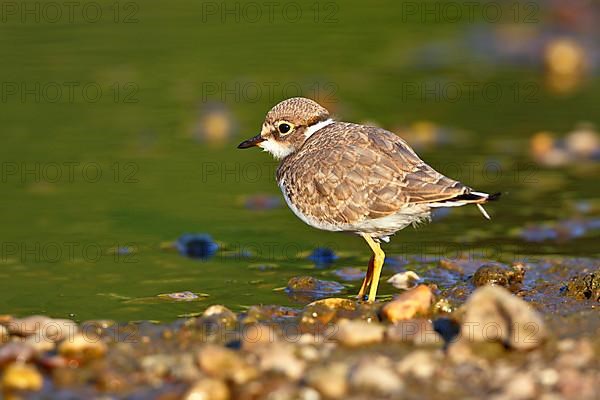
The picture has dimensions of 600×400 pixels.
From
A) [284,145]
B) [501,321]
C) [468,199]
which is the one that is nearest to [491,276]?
[468,199]

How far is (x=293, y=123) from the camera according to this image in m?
8.45

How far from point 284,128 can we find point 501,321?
310 cm

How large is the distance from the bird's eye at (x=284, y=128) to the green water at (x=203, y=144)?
1.16 metres

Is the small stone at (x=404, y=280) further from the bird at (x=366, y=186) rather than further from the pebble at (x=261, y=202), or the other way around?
the pebble at (x=261, y=202)

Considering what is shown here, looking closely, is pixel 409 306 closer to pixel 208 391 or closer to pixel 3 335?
pixel 208 391

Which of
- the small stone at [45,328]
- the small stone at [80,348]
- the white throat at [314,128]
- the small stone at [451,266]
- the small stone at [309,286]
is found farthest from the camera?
the small stone at [451,266]

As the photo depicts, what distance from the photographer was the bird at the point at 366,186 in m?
7.39

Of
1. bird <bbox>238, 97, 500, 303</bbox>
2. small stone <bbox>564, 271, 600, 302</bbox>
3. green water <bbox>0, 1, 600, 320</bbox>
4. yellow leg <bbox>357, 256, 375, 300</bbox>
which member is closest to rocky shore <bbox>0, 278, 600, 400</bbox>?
small stone <bbox>564, 271, 600, 302</bbox>

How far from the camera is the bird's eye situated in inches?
333

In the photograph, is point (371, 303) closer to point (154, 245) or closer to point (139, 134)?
point (154, 245)

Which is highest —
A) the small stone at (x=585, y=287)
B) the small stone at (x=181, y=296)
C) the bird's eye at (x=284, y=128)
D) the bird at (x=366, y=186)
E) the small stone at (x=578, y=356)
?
the bird's eye at (x=284, y=128)

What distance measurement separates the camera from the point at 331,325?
6.92 meters

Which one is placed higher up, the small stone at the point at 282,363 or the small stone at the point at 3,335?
the small stone at the point at 282,363

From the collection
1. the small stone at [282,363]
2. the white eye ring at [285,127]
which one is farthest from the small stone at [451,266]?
the small stone at [282,363]
